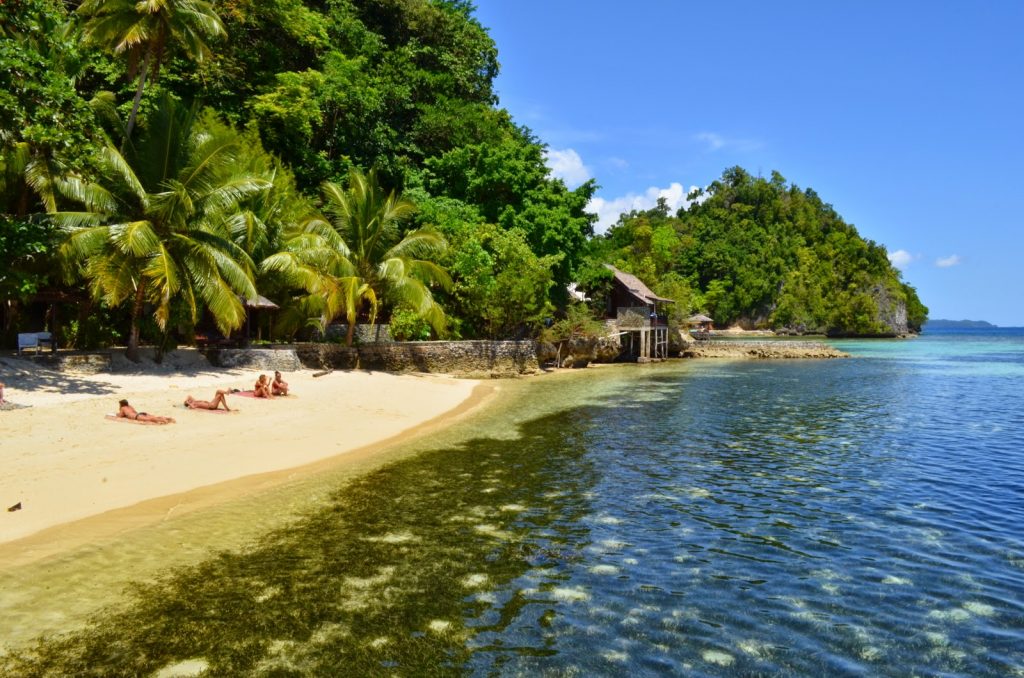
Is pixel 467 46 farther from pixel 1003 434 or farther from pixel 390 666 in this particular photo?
pixel 390 666

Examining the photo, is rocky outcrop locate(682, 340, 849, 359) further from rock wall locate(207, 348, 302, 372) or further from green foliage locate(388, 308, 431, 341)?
rock wall locate(207, 348, 302, 372)

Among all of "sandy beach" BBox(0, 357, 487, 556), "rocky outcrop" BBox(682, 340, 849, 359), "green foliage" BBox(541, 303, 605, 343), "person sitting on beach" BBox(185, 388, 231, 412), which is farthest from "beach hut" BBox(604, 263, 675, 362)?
"person sitting on beach" BBox(185, 388, 231, 412)

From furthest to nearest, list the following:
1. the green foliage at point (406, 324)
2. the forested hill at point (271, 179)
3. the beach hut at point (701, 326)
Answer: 1. the beach hut at point (701, 326)
2. the green foliage at point (406, 324)
3. the forested hill at point (271, 179)

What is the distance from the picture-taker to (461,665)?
4953 mm

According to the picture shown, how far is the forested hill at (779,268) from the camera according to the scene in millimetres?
100625

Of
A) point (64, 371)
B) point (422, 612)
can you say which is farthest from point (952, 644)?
point (64, 371)

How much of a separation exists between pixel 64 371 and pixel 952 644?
18732 mm

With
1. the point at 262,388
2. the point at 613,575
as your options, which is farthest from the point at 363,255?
the point at 613,575

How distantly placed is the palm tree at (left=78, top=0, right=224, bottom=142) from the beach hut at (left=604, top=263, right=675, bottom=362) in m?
30.0

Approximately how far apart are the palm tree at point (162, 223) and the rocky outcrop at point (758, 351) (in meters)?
42.4

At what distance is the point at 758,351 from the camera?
2180 inches

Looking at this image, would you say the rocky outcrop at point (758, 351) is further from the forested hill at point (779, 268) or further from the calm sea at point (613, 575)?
the calm sea at point (613, 575)

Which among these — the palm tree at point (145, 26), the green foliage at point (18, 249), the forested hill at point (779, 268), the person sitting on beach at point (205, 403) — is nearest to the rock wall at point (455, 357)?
the person sitting on beach at point (205, 403)

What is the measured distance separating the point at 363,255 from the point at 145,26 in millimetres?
10198
